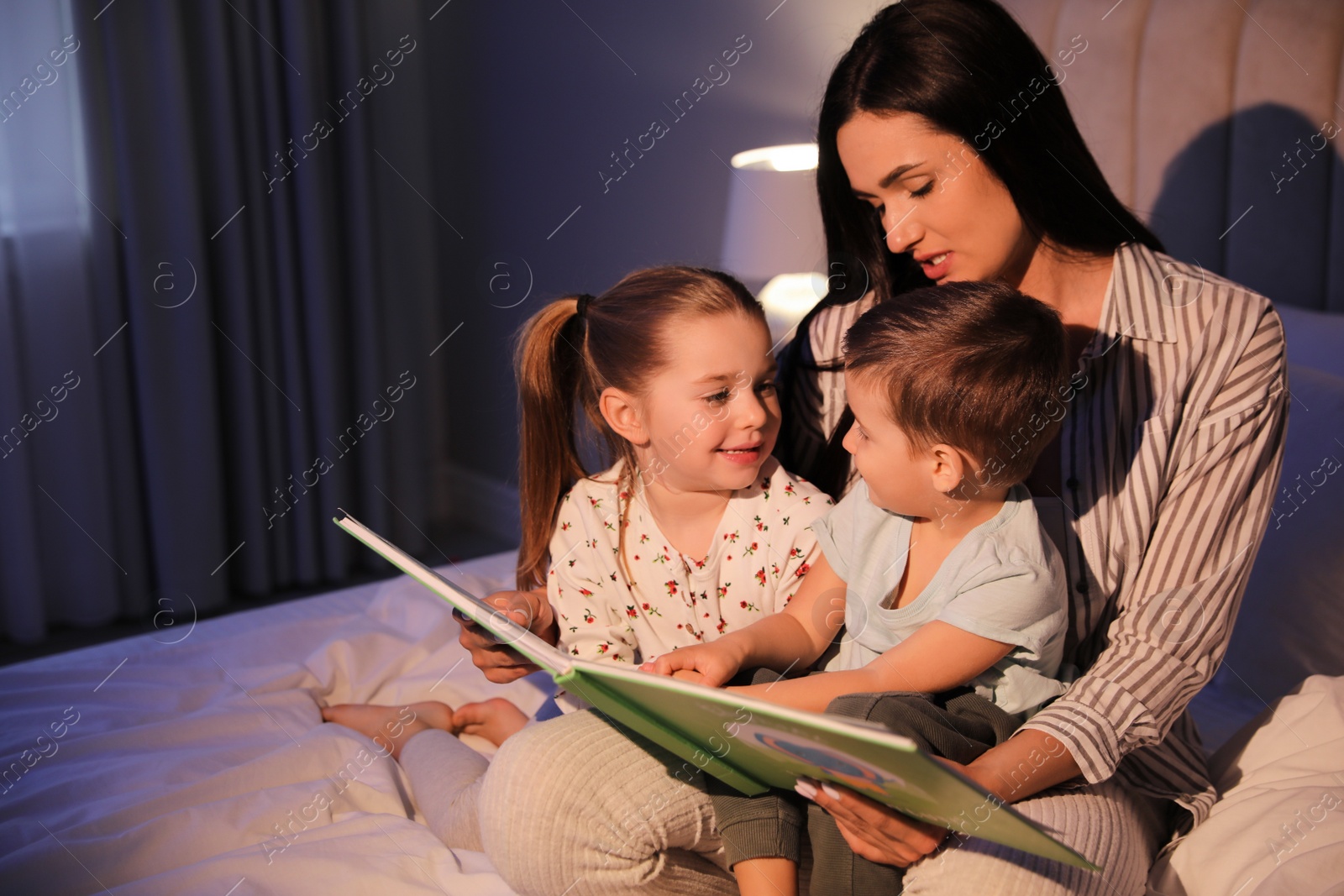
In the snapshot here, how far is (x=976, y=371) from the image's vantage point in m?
0.97

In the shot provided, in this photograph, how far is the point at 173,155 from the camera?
8.63 feet

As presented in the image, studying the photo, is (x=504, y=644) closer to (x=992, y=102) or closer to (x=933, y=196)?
(x=933, y=196)

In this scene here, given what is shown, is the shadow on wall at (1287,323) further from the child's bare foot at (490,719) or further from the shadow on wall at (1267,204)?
the child's bare foot at (490,719)

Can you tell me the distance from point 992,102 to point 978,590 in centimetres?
53

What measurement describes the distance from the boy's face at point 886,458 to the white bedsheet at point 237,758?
0.57m

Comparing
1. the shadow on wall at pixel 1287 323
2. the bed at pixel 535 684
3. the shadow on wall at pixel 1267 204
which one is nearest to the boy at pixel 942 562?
the bed at pixel 535 684

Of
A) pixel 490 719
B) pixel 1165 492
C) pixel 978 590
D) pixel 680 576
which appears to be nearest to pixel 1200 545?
pixel 1165 492

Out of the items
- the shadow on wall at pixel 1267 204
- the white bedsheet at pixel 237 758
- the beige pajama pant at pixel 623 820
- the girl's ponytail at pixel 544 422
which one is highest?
the shadow on wall at pixel 1267 204

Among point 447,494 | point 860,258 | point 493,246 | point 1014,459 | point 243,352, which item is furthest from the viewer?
A: point 447,494

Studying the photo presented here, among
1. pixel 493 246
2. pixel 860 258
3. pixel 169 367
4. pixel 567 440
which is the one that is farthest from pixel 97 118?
pixel 860 258

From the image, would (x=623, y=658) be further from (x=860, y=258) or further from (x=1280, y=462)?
(x=1280, y=462)

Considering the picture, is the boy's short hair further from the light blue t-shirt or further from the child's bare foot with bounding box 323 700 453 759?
the child's bare foot with bounding box 323 700 453 759

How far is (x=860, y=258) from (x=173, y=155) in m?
2.03

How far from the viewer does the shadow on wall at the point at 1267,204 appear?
1.43 meters
